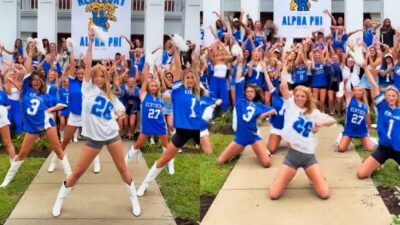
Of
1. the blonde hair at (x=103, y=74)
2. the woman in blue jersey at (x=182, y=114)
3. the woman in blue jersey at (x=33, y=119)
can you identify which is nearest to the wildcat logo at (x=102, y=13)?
the woman in blue jersey at (x=33, y=119)

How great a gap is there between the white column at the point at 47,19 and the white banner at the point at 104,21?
4.02 ft

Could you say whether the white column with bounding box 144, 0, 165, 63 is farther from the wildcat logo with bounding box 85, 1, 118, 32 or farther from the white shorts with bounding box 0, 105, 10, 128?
the white shorts with bounding box 0, 105, 10, 128

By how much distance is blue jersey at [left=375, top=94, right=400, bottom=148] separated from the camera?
7395 millimetres

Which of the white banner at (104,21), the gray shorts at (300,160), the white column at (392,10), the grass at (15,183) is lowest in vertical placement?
the grass at (15,183)

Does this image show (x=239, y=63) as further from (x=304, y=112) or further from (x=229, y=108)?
(x=304, y=112)

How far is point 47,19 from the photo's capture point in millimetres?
15148

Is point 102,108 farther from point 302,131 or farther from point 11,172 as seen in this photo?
point 302,131

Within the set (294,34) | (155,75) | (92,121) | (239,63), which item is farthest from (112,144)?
(294,34)

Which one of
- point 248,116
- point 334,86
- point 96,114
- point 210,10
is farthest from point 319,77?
A: point 96,114

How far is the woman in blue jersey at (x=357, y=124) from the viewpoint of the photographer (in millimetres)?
8844

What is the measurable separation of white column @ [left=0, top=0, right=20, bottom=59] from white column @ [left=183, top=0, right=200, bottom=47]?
5020 millimetres

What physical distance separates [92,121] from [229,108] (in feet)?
18.0

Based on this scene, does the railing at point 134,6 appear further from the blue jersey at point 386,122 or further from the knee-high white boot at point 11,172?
the blue jersey at point 386,122

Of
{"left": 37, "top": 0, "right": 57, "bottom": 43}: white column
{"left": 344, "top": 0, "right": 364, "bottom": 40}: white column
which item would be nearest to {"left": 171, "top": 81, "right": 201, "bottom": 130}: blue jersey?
{"left": 37, "top": 0, "right": 57, "bottom": 43}: white column
